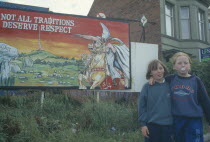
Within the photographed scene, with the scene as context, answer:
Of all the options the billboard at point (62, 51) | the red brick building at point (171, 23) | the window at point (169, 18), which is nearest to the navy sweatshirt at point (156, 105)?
the billboard at point (62, 51)

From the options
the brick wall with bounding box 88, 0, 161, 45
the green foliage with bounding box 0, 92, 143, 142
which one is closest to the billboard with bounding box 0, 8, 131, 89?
the green foliage with bounding box 0, 92, 143, 142

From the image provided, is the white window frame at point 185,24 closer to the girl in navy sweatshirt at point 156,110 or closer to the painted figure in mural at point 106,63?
the painted figure in mural at point 106,63

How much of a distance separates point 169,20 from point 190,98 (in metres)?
12.0

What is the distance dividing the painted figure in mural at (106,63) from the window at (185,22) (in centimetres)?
763

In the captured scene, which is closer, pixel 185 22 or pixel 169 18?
pixel 169 18

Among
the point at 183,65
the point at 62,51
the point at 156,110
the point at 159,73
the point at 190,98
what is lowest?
the point at 156,110

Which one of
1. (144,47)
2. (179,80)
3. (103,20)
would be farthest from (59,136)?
(144,47)

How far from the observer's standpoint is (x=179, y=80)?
3145 millimetres

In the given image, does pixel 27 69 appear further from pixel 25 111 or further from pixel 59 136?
pixel 59 136

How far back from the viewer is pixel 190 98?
297cm

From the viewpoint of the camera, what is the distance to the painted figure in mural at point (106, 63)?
7730 mm

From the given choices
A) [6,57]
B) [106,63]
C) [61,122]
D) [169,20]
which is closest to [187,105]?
[61,122]

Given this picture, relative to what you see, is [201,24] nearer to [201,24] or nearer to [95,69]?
[201,24]

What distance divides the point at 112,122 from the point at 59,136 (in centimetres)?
160
